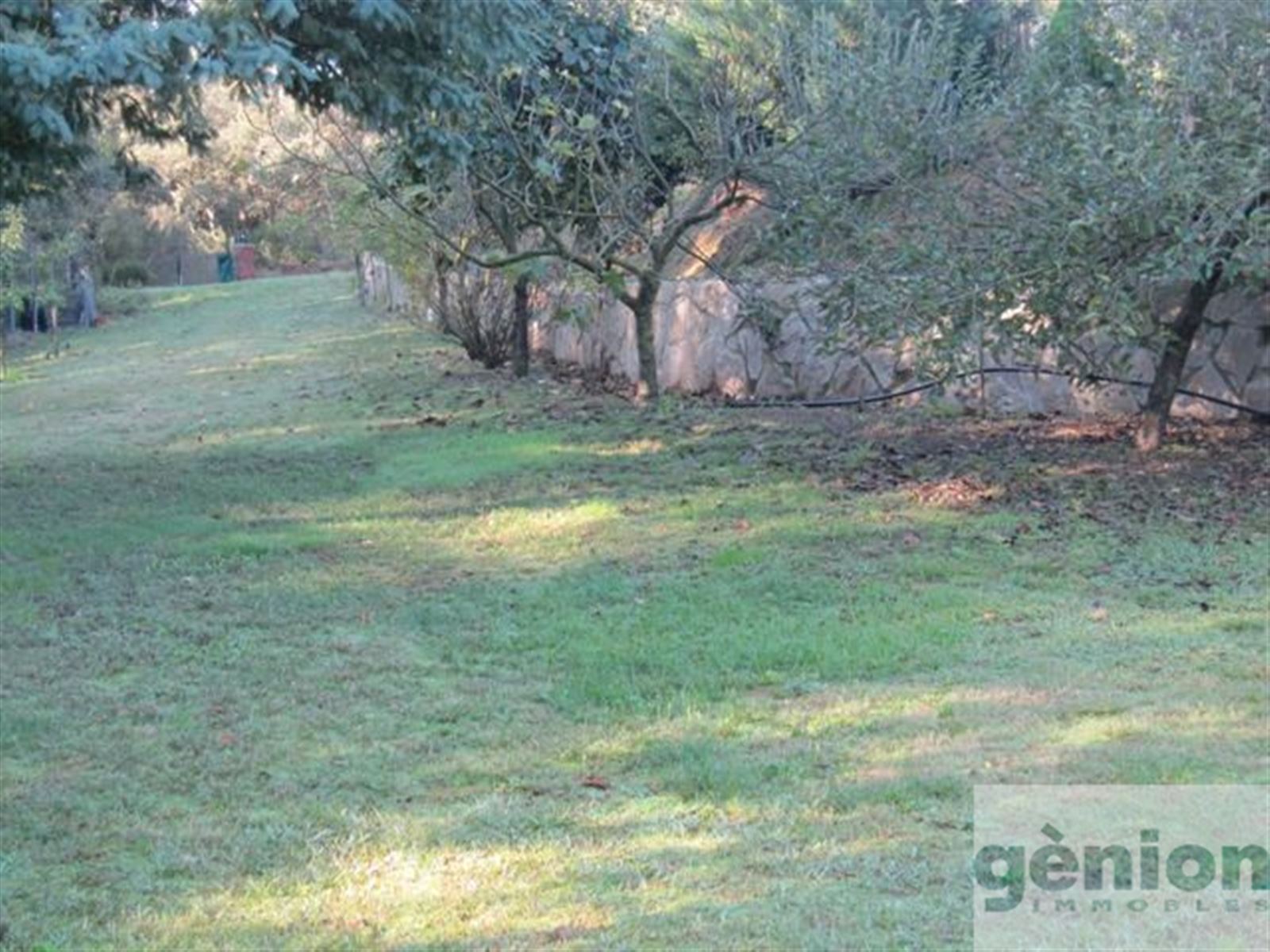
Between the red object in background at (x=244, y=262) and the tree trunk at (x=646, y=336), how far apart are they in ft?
115

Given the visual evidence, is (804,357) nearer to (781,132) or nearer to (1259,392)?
(781,132)

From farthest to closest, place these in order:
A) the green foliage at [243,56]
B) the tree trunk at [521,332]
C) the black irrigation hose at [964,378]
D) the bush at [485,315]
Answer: the bush at [485,315], the tree trunk at [521,332], the black irrigation hose at [964,378], the green foliage at [243,56]

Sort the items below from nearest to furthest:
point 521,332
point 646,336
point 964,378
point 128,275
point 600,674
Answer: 1. point 600,674
2. point 964,378
3. point 646,336
4. point 521,332
5. point 128,275

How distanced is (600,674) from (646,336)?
28.9ft

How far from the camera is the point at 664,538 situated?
31.5 ft

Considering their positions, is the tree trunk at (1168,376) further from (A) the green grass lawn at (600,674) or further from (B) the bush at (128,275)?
(B) the bush at (128,275)

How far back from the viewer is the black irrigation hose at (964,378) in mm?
11594

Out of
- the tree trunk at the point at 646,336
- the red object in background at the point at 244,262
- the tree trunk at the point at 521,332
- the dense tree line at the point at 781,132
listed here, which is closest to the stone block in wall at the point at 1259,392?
the dense tree line at the point at 781,132

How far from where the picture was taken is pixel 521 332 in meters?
19.0

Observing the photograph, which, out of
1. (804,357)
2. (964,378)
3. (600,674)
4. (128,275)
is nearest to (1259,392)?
(964,378)

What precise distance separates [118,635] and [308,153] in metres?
10.3

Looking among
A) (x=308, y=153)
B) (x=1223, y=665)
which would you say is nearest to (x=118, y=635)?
(x=1223, y=665)

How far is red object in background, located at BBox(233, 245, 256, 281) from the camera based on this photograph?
4809cm

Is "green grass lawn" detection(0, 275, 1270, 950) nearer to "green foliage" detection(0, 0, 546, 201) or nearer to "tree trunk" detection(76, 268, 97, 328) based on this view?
"green foliage" detection(0, 0, 546, 201)
